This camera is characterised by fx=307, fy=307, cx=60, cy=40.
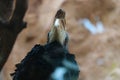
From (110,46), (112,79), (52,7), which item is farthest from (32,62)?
(52,7)

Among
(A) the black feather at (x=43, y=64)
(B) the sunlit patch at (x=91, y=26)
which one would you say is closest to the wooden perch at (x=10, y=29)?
(A) the black feather at (x=43, y=64)

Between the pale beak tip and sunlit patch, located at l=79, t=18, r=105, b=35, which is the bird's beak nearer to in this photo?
the pale beak tip

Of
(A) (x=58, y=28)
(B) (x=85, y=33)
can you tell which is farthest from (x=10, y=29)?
(B) (x=85, y=33)

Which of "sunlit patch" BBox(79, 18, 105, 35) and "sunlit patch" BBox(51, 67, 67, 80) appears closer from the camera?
"sunlit patch" BBox(51, 67, 67, 80)

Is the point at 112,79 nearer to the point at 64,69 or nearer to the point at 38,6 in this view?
the point at 38,6

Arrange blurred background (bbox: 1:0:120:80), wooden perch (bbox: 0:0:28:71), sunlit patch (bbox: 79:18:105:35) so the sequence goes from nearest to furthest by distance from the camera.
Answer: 1. wooden perch (bbox: 0:0:28:71)
2. blurred background (bbox: 1:0:120:80)
3. sunlit patch (bbox: 79:18:105:35)

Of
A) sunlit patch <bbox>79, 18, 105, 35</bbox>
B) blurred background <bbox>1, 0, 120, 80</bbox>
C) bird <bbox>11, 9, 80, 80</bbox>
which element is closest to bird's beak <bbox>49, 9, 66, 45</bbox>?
bird <bbox>11, 9, 80, 80</bbox>

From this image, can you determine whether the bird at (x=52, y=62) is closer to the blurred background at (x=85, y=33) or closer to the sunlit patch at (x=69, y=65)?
the sunlit patch at (x=69, y=65)
